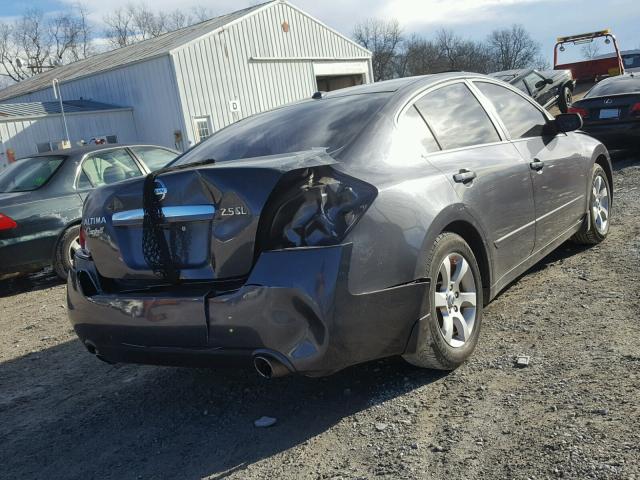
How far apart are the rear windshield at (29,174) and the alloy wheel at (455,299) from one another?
5276 mm

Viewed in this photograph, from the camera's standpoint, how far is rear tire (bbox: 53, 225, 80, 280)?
6.85m

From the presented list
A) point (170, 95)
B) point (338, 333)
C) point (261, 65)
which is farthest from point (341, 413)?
point (261, 65)

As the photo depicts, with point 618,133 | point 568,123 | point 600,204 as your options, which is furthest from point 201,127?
point 568,123

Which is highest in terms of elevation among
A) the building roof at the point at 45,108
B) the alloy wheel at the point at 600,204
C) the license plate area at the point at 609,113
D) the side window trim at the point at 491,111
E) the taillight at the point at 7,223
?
the building roof at the point at 45,108

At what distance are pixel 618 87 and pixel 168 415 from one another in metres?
9.62

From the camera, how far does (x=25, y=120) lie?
19.8 metres

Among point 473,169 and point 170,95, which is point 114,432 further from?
point 170,95

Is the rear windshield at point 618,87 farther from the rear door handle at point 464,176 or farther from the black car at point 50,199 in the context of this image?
the rear door handle at point 464,176

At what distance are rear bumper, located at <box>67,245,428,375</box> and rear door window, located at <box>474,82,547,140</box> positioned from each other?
1.92 metres

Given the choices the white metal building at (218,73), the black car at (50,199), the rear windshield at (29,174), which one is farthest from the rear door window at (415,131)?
the white metal building at (218,73)

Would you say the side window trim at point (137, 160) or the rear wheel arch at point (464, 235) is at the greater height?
the side window trim at point (137, 160)

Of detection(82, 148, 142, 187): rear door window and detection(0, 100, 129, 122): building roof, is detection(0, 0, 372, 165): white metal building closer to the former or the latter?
detection(0, 100, 129, 122): building roof

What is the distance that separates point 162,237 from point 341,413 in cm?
124

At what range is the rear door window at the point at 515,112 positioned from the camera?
4.38m
